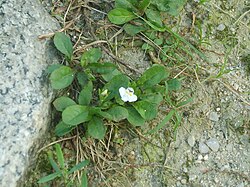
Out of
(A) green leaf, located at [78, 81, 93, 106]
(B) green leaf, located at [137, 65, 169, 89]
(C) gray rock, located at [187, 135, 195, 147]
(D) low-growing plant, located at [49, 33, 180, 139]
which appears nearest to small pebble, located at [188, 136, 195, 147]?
(C) gray rock, located at [187, 135, 195, 147]

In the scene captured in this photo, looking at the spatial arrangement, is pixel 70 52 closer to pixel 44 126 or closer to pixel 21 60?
pixel 21 60

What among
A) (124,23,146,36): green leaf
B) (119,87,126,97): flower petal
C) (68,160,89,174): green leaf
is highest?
(124,23,146,36): green leaf

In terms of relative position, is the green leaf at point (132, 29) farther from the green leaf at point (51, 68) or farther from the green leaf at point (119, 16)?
the green leaf at point (51, 68)

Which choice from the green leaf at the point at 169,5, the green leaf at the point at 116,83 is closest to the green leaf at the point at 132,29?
the green leaf at the point at 169,5

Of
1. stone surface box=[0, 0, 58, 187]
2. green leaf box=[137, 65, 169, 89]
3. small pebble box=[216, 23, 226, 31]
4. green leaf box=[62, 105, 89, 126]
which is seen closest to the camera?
stone surface box=[0, 0, 58, 187]

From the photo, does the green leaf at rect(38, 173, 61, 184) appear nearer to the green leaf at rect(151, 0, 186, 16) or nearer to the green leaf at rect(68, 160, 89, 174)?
the green leaf at rect(68, 160, 89, 174)

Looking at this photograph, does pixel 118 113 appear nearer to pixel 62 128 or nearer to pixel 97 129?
pixel 97 129
